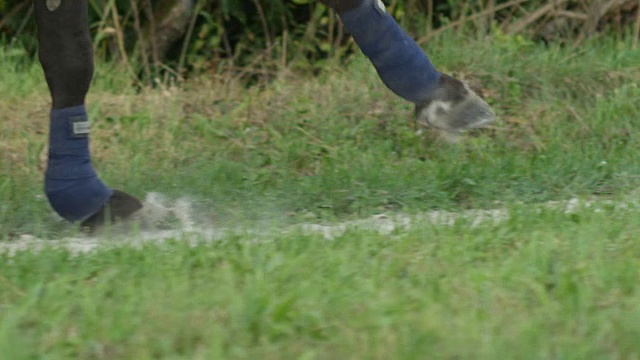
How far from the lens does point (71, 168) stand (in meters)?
4.52

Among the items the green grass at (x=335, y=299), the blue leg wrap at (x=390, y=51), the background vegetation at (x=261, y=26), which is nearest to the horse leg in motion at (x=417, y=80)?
the blue leg wrap at (x=390, y=51)

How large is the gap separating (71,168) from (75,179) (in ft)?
0.15

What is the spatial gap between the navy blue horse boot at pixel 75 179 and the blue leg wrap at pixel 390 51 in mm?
1175

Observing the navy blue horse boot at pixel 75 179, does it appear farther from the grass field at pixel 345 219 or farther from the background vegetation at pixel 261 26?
the background vegetation at pixel 261 26

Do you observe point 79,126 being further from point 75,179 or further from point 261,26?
point 261,26

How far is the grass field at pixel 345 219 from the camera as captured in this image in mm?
2951

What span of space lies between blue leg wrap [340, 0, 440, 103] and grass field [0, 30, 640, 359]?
540 millimetres

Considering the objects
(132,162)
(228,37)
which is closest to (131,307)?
(132,162)

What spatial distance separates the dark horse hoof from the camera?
14.9ft

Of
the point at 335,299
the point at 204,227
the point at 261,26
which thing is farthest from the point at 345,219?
the point at 261,26

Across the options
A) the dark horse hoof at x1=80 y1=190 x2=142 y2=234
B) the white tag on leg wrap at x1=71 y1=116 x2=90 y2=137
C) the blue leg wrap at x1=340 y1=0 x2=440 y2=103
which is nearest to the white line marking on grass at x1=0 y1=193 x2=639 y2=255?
the dark horse hoof at x1=80 y1=190 x2=142 y2=234

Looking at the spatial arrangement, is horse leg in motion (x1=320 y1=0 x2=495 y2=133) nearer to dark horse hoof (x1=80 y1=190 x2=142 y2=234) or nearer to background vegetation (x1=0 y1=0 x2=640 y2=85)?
dark horse hoof (x1=80 y1=190 x2=142 y2=234)

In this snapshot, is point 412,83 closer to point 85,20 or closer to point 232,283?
point 85,20

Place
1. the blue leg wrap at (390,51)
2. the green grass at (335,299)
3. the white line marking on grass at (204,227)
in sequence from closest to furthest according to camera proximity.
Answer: the green grass at (335,299)
the white line marking on grass at (204,227)
the blue leg wrap at (390,51)
